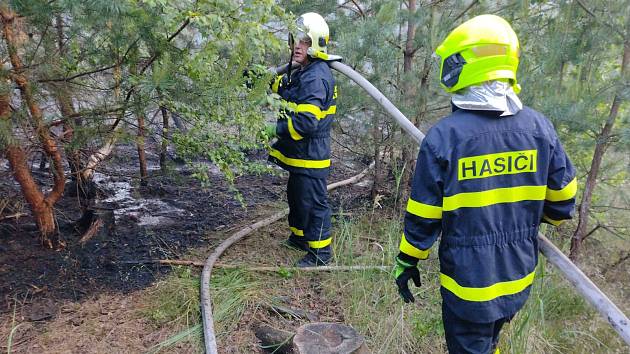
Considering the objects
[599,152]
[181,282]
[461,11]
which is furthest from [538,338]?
[461,11]

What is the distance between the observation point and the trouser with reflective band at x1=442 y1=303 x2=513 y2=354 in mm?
2209

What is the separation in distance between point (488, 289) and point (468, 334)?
30 cm

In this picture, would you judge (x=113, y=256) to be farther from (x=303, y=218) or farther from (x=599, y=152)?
(x=599, y=152)

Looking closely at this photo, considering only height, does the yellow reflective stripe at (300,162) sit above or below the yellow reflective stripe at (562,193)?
below

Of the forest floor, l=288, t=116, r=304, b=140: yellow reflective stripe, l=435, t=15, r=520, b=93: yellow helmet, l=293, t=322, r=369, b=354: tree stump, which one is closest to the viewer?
l=435, t=15, r=520, b=93: yellow helmet

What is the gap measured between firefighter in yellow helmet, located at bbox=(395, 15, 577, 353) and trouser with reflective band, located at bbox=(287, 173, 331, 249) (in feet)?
6.13

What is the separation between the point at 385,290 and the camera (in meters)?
3.46

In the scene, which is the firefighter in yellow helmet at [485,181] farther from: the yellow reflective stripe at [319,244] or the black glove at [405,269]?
the yellow reflective stripe at [319,244]

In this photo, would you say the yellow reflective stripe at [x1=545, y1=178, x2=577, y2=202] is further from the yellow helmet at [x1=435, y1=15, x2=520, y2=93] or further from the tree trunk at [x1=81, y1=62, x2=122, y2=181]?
the tree trunk at [x1=81, y1=62, x2=122, y2=181]

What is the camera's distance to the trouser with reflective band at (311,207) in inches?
157

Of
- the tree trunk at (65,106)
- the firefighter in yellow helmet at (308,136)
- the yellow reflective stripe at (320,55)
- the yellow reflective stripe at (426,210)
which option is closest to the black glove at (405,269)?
the yellow reflective stripe at (426,210)

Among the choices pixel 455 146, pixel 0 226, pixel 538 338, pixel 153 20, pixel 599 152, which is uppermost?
pixel 153 20

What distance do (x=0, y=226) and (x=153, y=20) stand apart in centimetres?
254

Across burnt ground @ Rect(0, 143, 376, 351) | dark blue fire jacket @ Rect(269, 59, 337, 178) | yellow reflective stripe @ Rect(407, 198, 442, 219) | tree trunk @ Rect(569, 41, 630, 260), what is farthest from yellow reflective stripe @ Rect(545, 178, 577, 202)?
burnt ground @ Rect(0, 143, 376, 351)
